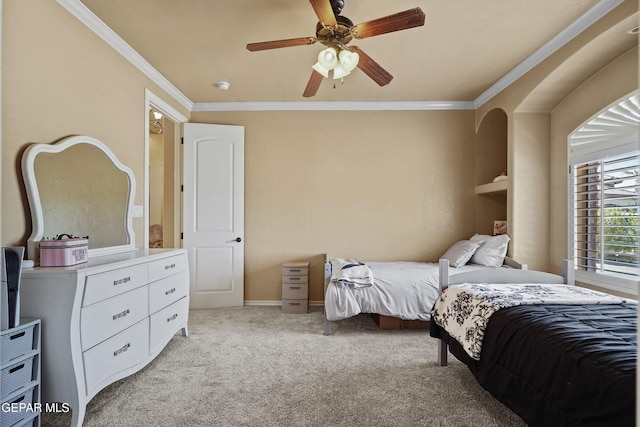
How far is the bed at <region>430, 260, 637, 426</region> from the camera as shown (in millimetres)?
1190

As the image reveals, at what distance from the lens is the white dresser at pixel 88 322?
1686 millimetres

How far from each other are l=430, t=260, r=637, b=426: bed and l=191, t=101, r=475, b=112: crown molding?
2507 mm

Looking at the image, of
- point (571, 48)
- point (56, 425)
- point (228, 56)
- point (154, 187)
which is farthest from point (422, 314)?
point (154, 187)

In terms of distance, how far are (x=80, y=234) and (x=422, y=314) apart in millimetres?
2898

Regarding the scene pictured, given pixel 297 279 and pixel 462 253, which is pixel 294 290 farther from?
pixel 462 253

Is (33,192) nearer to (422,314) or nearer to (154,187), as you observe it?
(422,314)

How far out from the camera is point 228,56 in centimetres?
299

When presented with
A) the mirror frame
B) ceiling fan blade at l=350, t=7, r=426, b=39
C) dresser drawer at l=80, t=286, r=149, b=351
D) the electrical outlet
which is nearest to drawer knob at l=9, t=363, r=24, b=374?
dresser drawer at l=80, t=286, r=149, b=351

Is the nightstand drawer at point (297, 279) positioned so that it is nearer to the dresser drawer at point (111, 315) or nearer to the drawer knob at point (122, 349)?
the dresser drawer at point (111, 315)

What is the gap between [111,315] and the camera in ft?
6.41

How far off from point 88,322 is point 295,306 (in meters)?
2.40

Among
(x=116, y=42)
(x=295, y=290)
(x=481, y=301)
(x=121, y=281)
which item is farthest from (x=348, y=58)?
(x=295, y=290)

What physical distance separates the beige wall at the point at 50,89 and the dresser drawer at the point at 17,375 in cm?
70

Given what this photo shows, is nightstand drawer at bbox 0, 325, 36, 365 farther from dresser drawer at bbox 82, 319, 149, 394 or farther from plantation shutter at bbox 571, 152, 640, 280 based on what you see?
plantation shutter at bbox 571, 152, 640, 280
